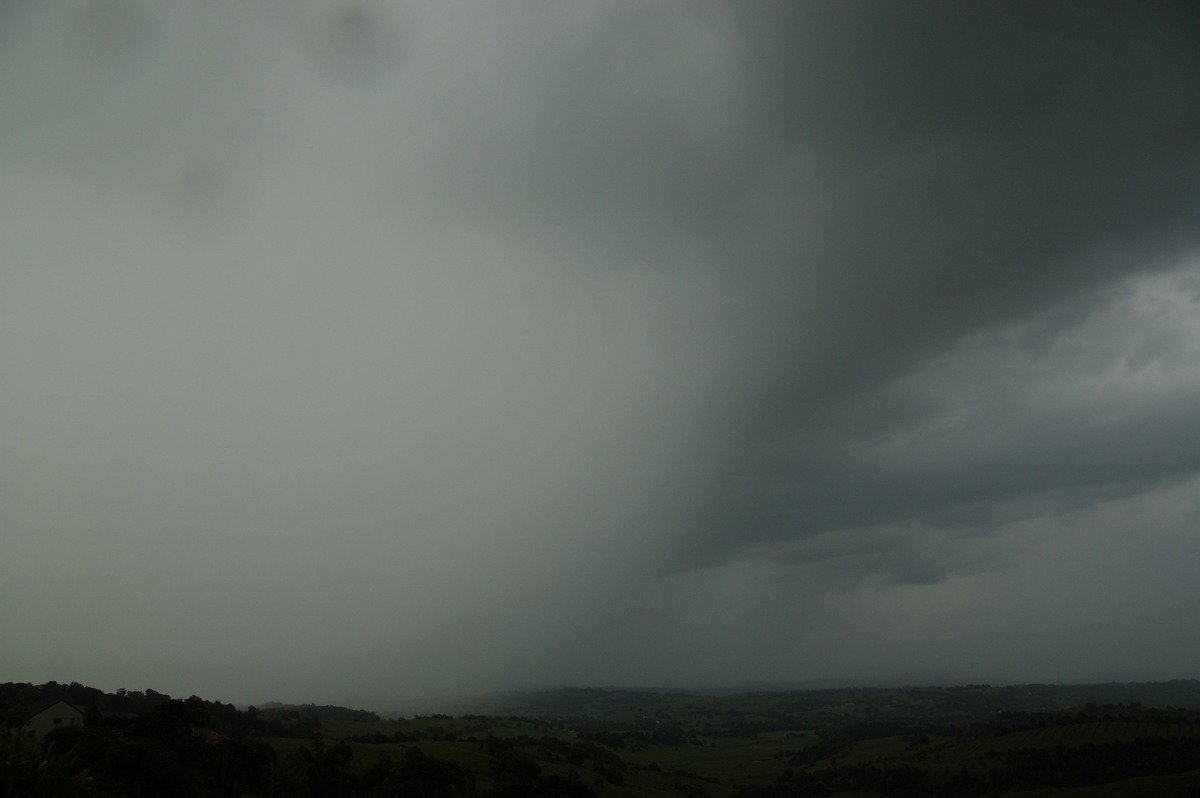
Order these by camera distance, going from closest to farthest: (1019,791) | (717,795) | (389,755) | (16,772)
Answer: (16,772), (389,755), (1019,791), (717,795)

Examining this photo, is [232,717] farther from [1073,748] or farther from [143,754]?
[1073,748]

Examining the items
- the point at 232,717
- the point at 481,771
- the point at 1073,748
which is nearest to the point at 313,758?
the point at 481,771

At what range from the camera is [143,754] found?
71.3 m

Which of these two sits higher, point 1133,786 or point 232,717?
point 232,717

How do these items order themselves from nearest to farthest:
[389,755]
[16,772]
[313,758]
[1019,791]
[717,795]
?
1. [16,772]
2. [313,758]
3. [389,755]
4. [1019,791]
5. [717,795]

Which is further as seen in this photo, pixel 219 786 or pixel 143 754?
pixel 219 786

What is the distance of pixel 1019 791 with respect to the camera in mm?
176125

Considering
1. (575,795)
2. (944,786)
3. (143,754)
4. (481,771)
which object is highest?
(143,754)

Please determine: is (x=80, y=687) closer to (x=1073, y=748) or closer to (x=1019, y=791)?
(x=1019, y=791)

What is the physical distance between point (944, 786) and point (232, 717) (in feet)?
660

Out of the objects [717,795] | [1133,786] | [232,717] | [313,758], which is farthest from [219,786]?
[1133,786]

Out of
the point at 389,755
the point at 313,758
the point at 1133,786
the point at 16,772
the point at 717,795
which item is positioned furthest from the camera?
the point at 717,795

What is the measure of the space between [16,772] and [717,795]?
199278 millimetres

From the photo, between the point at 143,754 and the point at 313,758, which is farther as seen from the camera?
the point at 313,758
